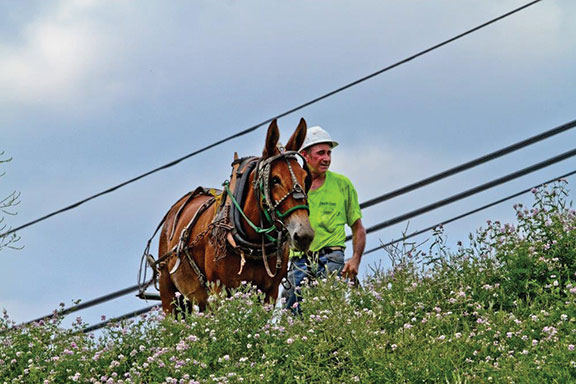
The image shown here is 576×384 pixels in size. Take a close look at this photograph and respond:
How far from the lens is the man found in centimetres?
891

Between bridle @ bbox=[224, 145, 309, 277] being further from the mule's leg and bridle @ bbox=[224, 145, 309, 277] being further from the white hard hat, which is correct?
the mule's leg

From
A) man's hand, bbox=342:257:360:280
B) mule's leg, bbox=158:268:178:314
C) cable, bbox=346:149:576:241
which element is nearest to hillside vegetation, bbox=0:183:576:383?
man's hand, bbox=342:257:360:280

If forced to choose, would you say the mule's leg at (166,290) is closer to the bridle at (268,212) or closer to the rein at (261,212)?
the rein at (261,212)

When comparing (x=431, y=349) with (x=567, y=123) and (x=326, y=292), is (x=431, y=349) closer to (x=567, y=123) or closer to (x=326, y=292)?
(x=326, y=292)

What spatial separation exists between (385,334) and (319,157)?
2.66 m

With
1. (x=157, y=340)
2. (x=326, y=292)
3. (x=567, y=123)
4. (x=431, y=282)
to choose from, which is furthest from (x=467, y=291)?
(x=567, y=123)

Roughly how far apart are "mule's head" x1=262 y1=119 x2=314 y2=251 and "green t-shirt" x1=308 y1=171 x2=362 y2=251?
2.88 feet

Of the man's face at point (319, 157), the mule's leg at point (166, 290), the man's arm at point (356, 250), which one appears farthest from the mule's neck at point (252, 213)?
the mule's leg at point (166, 290)

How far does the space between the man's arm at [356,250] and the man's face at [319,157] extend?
25.2 inches

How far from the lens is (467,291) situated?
7.85m

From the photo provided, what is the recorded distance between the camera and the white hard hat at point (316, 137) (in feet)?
29.5

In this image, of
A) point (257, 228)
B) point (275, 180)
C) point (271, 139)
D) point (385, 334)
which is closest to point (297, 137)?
point (271, 139)

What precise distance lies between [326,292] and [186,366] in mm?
1138

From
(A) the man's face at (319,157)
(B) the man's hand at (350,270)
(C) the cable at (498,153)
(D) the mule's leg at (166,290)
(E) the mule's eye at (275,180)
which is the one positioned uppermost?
(C) the cable at (498,153)
